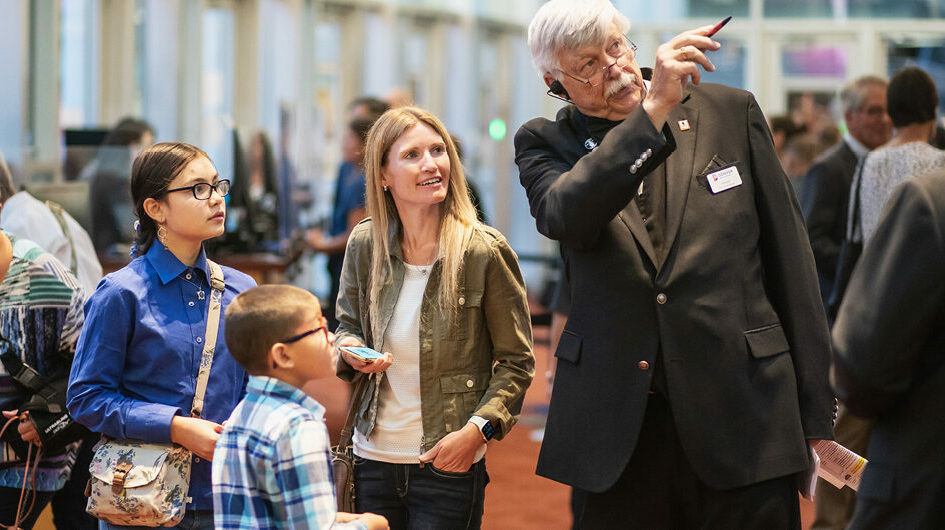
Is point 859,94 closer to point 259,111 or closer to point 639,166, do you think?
point 639,166

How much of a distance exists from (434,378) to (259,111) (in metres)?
9.49

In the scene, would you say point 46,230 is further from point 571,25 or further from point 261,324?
point 571,25

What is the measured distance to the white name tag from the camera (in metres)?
2.10

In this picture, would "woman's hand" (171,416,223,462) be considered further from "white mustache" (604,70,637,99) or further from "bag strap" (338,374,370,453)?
"white mustache" (604,70,637,99)

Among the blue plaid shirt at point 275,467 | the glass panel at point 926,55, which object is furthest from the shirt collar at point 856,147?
the glass panel at point 926,55

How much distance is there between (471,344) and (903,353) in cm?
112

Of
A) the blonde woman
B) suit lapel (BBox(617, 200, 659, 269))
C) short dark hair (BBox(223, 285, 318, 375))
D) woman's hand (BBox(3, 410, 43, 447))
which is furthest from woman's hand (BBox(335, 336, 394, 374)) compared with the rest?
woman's hand (BBox(3, 410, 43, 447))

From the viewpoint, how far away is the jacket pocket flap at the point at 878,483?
1638 mm

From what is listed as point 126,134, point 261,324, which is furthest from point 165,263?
point 126,134

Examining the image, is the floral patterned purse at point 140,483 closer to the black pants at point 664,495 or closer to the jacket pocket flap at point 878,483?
the black pants at point 664,495

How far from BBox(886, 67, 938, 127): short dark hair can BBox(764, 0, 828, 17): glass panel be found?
9.49 meters

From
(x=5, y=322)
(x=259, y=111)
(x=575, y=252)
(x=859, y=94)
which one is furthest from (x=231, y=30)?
(x=575, y=252)

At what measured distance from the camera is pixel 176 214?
2.46 m

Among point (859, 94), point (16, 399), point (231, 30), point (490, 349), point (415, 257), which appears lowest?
point (16, 399)
